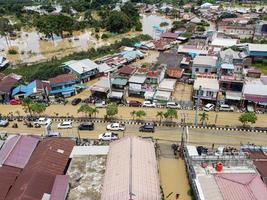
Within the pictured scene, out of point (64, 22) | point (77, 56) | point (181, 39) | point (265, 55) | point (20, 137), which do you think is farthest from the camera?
point (64, 22)

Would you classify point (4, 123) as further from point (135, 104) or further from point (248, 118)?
point (248, 118)

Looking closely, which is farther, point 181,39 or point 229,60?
point 181,39

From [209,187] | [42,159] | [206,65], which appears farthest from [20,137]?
[206,65]

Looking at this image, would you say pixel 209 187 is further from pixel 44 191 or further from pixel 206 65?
pixel 206 65

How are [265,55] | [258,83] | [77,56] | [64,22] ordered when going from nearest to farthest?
[258,83] < [265,55] < [77,56] < [64,22]

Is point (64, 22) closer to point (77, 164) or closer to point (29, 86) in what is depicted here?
point (29, 86)

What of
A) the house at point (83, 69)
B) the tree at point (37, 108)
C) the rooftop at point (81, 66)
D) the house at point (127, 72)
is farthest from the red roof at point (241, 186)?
the rooftop at point (81, 66)

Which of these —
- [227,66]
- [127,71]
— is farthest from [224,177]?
[127,71]

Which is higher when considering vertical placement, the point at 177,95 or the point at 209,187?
the point at 209,187
